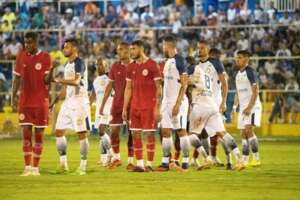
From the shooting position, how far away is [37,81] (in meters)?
18.2

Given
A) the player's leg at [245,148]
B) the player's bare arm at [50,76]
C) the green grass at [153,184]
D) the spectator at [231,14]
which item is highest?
the spectator at [231,14]

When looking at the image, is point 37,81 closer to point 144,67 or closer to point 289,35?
point 144,67

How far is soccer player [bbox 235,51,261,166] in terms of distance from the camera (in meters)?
20.3

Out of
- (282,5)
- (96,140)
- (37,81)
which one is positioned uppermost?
(282,5)

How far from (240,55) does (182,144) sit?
9.14ft

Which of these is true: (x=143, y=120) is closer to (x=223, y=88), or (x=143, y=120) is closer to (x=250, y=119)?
(x=223, y=88)

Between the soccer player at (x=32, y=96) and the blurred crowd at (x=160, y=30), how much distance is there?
17.3 metres

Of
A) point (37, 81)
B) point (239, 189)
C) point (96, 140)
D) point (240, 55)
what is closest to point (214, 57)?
point (240, 55)

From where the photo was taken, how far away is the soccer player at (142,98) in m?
18.7

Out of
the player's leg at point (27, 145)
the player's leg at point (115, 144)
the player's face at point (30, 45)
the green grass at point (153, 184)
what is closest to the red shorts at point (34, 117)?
the player's leg at point (27, 145)

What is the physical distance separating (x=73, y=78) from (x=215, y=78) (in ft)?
11.6

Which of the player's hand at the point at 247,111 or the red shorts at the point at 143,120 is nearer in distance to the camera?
the red shorts at the point at 143,120

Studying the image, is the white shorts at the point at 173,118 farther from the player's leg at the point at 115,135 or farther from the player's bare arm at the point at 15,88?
the player's bare arm at the point at 15,88

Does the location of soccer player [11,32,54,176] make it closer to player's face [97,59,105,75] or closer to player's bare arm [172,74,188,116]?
player's bare arm [172,74,188,116]
